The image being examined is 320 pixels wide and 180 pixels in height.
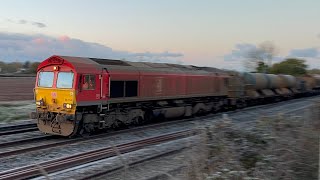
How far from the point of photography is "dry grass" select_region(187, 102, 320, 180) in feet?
20.2

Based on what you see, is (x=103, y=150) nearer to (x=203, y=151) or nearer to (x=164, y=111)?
(x=203, y=151)

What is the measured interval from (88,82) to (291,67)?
208 ft

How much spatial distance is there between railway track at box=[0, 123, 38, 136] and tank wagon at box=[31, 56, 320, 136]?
1.37 m

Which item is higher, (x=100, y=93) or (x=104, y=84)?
(x=104, y=84)

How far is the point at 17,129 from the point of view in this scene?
1720 cm

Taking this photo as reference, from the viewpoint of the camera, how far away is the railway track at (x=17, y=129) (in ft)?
52.8

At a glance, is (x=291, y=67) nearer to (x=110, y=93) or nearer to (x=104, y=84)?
(x=110, y=93)

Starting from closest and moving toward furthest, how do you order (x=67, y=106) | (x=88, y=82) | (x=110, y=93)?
(x=67, y=106), (x=88, y=82), (x=110, y=93)

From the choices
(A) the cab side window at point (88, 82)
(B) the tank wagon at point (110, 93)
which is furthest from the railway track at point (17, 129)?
(A) the cab side window at point (88, 82)

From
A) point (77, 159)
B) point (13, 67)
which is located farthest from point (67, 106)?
point (13, 67)

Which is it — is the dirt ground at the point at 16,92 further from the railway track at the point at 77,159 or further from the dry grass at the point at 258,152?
the dry grass at the point at 258,152

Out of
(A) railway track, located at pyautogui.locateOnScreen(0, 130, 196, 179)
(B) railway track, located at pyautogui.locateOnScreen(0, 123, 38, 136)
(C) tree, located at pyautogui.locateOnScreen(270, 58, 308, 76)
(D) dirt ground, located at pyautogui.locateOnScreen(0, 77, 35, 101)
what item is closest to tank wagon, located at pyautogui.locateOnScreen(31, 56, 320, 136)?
(B) railway track, located at pyautogui.locateOnScreen(0, 123, 38, 136)

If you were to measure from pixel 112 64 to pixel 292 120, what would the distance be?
10257 mm

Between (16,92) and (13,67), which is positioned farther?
(13,67)
